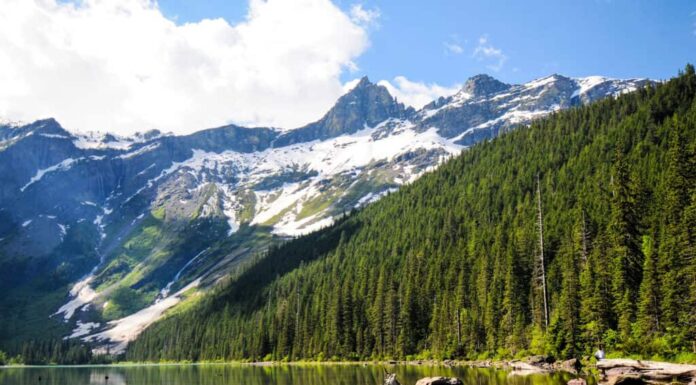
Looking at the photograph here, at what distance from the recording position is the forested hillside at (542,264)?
68.9 metres

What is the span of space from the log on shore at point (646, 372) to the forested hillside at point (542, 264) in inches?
580

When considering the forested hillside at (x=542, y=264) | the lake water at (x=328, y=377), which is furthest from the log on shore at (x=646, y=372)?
the forested hillside at (x=542, y=264)

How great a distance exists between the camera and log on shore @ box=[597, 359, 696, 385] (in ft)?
133

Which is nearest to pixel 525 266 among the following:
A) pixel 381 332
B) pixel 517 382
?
pixel 381 332

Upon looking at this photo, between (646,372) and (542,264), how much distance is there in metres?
45.4

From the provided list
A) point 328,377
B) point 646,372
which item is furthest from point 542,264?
point 646,372

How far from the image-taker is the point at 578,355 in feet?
243

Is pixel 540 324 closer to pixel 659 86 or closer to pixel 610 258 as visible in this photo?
pixel 610 258

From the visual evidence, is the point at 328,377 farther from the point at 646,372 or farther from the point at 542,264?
the point at 646,372

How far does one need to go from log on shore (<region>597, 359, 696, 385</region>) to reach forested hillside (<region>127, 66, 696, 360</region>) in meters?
14.7

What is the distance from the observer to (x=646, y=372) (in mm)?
42719

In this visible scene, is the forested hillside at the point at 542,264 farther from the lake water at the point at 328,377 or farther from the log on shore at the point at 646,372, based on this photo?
the log on shore at the point at 646,372

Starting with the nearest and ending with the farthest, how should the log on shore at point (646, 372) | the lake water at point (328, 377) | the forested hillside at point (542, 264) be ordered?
the log on shore at point (646, 372) → the lake water at point (328, 377) → the forested hillside at point (542, 264)

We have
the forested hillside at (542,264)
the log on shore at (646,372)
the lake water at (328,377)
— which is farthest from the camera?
the forested hillside at (542,264)
